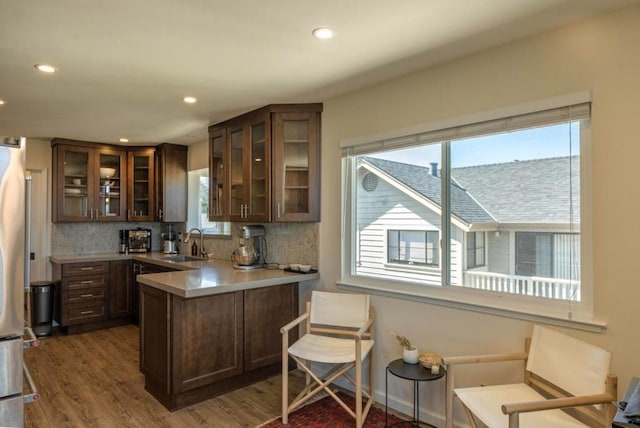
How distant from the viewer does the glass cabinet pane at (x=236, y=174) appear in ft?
12.6

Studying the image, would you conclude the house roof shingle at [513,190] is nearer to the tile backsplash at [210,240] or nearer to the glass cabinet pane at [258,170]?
the tile backsplash at [210,240]

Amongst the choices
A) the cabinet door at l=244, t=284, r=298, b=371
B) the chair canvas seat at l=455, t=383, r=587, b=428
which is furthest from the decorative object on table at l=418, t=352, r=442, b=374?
the cabinet door at l=244, t=284, r=298, b=371

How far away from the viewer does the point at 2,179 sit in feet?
6.03

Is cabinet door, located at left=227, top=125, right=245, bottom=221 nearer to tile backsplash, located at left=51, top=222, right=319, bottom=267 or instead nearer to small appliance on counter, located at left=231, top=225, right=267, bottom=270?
small appliance on counter, located at left=231, top=225, right=267, bottom=270

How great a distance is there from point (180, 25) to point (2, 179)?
115 cm

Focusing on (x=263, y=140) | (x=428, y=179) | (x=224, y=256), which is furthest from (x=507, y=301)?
(x=224, y=256)

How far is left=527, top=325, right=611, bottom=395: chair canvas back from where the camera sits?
180cm

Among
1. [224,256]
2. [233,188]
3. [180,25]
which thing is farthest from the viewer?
[224,256]

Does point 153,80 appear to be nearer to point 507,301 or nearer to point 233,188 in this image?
point 233,188

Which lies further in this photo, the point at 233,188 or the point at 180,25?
the point at 233,188

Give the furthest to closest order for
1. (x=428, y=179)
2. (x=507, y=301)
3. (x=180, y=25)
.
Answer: (x=428, y=179)
(x=507, y=301)
(x=180, y=25)

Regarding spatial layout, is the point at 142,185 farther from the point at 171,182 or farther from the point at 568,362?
the point at 568,362

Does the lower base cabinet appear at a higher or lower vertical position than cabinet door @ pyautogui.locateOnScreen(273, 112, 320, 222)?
lower

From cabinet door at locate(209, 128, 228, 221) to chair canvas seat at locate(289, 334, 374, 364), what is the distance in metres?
1.72
